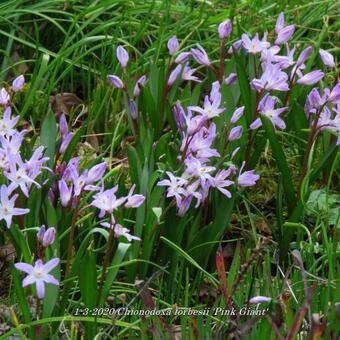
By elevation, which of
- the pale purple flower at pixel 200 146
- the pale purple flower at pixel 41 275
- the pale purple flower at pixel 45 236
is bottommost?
the pale purple flower at pixel 41 275

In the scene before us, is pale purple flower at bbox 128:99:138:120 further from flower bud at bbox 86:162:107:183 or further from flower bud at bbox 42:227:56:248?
flower bud at bbox 42:227:56:248

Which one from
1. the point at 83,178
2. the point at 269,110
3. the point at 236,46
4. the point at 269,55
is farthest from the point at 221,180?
the point at 236,46

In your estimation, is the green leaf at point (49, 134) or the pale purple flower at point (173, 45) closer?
the green leaf at point (49, 134)

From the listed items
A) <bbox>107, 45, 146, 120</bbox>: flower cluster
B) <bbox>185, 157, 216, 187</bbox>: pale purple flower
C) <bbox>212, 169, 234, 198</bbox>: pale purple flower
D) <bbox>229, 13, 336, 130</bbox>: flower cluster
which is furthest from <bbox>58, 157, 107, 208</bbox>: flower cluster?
<bbox>229, 13, 336, 130</bbox>: flower cluster

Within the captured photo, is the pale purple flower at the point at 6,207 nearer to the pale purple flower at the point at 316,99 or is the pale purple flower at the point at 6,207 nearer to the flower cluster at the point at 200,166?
the flower cluster at the point at 200,166

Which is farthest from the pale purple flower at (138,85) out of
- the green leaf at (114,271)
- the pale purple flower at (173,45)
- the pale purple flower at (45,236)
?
the pale purple flower at (45,236)

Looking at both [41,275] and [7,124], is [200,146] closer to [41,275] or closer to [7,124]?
[7,124]

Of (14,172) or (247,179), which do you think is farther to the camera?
(247,179)
